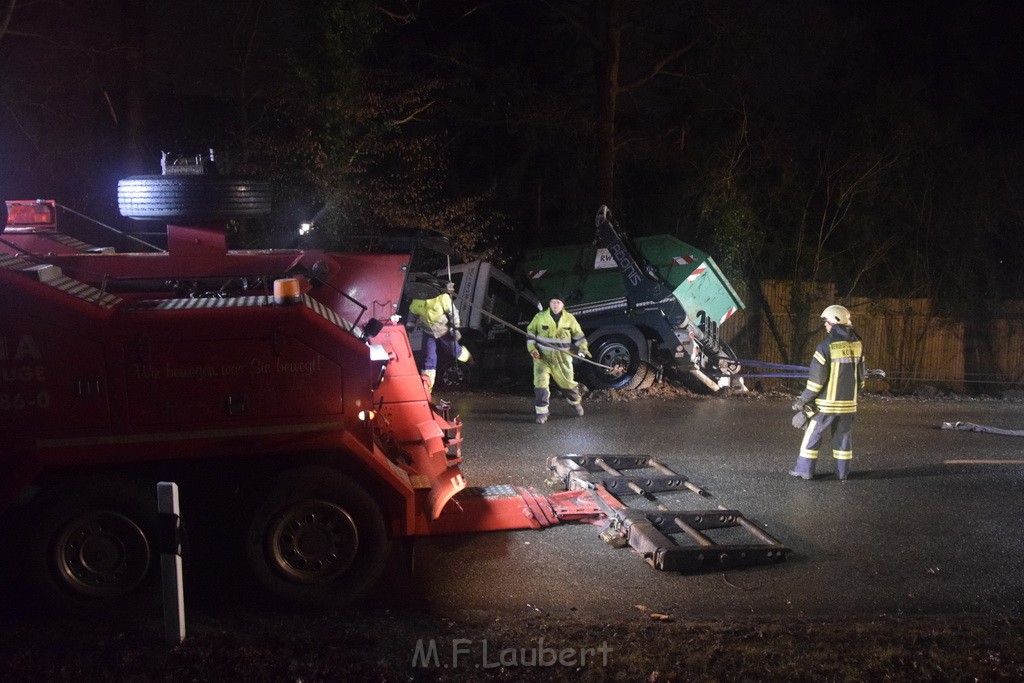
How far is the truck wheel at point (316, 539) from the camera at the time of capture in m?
5.13

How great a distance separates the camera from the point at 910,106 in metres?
18.2

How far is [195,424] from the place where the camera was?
16.4 feet

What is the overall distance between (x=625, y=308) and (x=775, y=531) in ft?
23.3

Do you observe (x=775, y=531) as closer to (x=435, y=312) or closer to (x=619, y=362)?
(x=435, y=312)

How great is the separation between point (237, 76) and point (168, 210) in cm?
1485

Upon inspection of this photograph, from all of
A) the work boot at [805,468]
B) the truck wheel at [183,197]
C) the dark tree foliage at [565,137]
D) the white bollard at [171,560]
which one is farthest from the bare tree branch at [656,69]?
the white bollard at [171,560]

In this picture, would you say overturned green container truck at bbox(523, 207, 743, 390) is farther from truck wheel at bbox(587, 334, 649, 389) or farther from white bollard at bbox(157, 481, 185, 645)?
white bollard at bbox(157, 481, 185, 645)

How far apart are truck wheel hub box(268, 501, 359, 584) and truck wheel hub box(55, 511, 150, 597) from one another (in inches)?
29.7

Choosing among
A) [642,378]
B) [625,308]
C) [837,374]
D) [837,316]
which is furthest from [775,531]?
[625,308]

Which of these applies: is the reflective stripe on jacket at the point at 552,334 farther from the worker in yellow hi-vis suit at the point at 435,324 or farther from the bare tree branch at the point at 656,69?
the bare tree branch at the point at 656,69

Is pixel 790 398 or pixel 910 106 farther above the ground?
pixel 910 106

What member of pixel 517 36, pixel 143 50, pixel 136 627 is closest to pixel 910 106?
pixel 517 36

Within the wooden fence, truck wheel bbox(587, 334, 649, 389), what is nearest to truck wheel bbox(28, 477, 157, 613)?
truck wheel bbox(587, 334, 649, 389)

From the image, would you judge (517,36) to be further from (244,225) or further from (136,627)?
(136,627)
